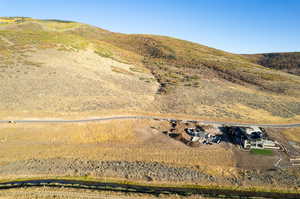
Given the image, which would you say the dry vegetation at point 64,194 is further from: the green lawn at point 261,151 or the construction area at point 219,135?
the green lawn at point 261,151

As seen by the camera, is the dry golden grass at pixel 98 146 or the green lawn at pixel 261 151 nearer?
the dry golden grass at pixel 98 146

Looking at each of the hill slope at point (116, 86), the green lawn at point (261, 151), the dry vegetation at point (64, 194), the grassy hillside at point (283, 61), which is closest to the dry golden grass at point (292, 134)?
the hill slope at point (116, 86)

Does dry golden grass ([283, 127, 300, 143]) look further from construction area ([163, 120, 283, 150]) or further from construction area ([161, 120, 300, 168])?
construction area ([163, 120, 283, 150])

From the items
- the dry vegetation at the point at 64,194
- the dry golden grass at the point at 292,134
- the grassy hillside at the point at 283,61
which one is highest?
the grassy hillside at the point at 283,61

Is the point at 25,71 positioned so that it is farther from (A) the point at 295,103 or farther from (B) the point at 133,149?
(A) the point at 295,103

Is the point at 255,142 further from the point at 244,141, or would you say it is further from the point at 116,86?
the point at 116,86

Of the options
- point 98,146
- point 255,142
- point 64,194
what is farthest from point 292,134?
point 64,194

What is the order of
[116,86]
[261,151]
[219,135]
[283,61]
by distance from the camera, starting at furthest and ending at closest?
[283,61] → [116,86] → [219,135] → [261,151]

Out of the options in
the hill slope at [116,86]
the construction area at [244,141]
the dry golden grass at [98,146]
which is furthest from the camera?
the hill slope at [116,86]
